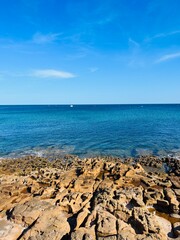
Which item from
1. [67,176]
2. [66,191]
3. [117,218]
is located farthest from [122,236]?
[67,176]

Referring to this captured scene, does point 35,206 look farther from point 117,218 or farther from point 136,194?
point 136,194

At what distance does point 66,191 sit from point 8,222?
6.91 metres

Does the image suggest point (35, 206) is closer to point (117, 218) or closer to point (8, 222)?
point (8, 222)

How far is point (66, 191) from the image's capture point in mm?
21578

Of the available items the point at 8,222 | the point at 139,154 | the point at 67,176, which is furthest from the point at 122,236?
the point at 139,154

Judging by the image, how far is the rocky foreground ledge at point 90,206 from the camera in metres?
13.5

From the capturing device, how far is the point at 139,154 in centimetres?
4484

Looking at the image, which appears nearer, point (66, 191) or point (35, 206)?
point (35, 206)

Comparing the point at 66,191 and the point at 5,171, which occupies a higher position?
the point at 66,191

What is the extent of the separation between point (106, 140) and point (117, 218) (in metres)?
40.7

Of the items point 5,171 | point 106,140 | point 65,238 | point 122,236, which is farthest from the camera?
point 106,140

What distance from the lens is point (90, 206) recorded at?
1841cm

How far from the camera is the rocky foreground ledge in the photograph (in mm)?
13477

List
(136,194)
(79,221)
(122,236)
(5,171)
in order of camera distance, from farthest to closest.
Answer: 1. (5,171)
2. (136,194)
3. (79,221)
4. (122,236)
